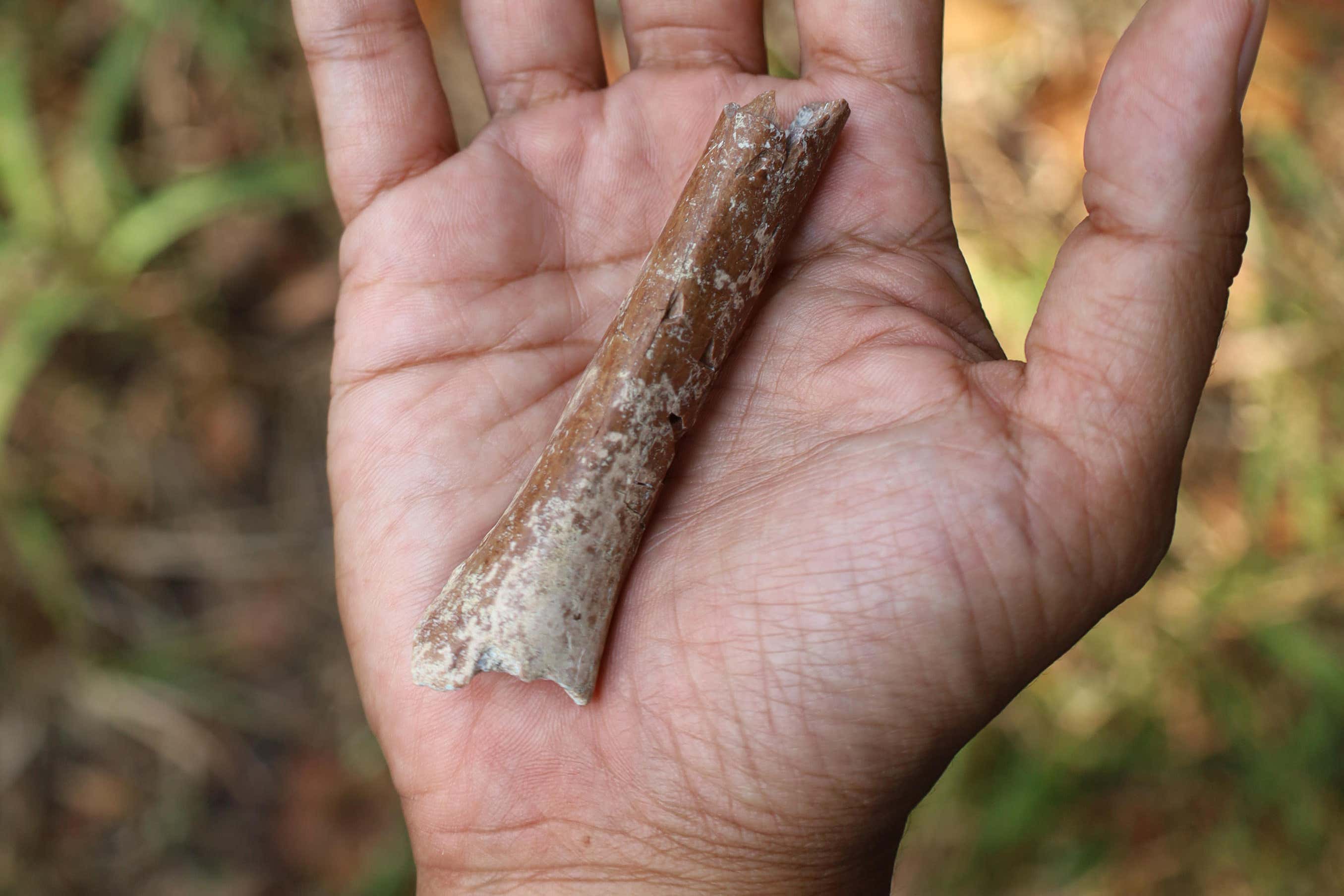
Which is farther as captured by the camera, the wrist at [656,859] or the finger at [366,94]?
the finger at [366,94]

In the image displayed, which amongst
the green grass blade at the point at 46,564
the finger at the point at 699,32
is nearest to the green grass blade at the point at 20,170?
the green grass blade at the point at 46,564

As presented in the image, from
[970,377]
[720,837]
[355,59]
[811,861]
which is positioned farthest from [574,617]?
[355,59]

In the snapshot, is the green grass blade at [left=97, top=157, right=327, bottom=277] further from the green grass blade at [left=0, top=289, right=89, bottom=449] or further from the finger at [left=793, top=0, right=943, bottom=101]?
the finger at [left=793, top=0, right=943, bottom=101]

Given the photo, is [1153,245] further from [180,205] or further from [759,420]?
[180,205]

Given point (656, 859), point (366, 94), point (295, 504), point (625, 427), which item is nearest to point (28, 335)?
point (295, 504)

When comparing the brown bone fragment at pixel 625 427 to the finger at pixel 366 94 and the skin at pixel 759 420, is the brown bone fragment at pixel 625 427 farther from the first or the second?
the finger at pixel 366 94

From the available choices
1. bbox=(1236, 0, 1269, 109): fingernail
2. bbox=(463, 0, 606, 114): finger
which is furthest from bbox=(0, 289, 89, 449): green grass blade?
bbox=(1236, 0, 1269, 109): fingernail
